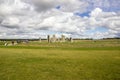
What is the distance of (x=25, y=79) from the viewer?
13914 millimetres

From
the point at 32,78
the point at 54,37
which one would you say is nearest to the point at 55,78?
the point at 32,78

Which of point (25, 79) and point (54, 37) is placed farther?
point (54, 37)

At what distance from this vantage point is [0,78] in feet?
46.0

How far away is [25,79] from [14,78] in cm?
89

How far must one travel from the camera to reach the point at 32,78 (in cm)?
1430

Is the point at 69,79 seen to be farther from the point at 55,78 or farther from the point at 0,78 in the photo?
the point at 0,78

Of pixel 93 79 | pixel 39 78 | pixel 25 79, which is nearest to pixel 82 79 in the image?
pixel 93 79

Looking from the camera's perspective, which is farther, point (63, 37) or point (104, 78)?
point (63, 37)

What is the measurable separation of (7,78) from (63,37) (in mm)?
169137

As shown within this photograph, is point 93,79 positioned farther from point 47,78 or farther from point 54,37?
point 54,37

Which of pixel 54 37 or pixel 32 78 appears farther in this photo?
pixel 54 37

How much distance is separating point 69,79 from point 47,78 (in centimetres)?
162

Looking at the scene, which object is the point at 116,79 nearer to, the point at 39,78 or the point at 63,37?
the point at 39,78

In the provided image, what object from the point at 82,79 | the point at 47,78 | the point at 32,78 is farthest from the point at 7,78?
the point at 82,79
